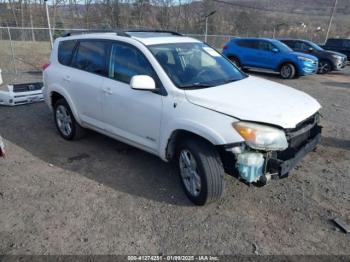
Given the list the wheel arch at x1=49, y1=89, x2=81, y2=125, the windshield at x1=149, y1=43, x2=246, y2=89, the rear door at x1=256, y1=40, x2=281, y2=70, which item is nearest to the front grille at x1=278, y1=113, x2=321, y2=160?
the windshield at x1=149, y1=43, x2=246, y2=89

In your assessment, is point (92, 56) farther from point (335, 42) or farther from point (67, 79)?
point (335, 42)

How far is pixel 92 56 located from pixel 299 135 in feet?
10.2

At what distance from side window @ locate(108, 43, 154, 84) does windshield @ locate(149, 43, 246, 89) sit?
0.18m

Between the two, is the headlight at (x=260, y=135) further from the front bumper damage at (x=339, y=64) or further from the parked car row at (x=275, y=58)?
the front bumper damage at (x=339, y=64)

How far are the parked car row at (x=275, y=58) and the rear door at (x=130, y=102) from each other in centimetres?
1059

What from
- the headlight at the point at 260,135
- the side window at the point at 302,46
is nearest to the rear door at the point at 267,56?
the side window at the point at 302,46

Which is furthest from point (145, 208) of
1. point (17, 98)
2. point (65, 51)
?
point (17, 98)

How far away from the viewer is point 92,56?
15.3ft

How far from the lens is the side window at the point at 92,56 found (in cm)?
445

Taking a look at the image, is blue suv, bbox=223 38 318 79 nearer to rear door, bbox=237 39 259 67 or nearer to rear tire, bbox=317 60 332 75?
rear door, bbox=237 39 259 67

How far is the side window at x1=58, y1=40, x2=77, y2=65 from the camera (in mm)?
5133

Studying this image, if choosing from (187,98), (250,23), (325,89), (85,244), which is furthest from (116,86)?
(250,23)

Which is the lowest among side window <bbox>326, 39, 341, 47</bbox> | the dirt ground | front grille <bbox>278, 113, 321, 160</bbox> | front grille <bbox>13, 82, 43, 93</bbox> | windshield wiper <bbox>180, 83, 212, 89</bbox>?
the dirt ground

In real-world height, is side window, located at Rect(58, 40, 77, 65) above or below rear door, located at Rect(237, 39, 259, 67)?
above
